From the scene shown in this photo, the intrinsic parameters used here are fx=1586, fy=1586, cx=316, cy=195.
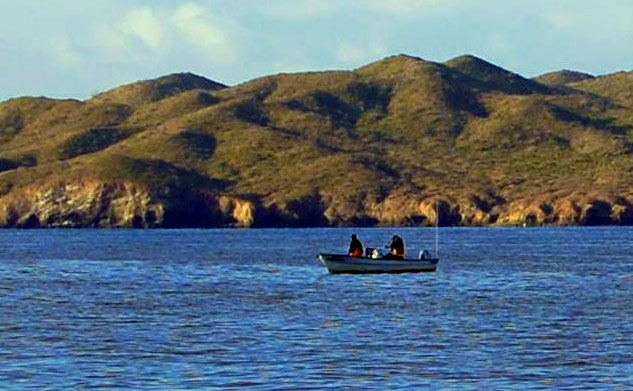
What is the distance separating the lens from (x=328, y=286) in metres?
70.8

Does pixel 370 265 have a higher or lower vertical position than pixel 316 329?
higher

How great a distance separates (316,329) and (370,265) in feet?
109

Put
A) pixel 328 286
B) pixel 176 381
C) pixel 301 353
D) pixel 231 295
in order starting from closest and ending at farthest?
pixel 176 381 < pixel 301 353 < pixel 231 295 < pixel 328 286

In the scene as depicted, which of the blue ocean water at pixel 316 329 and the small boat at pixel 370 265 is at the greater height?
the small boat at pixel 370 265

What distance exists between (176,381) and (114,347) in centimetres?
742

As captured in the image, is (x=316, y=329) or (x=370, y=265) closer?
(x=316, y=329)

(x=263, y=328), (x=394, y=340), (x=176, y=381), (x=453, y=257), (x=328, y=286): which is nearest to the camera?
(x=176, y=381)

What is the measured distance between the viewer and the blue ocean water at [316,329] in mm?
35656

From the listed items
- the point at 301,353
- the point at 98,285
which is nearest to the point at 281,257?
the point at 98,285

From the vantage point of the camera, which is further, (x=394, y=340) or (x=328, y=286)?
(x=328, y=286)

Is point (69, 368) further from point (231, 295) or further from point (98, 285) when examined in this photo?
→ point (98, 285)

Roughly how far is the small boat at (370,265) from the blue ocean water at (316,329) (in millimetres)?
726

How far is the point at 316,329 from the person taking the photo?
154 ft

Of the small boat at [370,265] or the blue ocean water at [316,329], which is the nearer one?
the blue ocean water at [316,329]
